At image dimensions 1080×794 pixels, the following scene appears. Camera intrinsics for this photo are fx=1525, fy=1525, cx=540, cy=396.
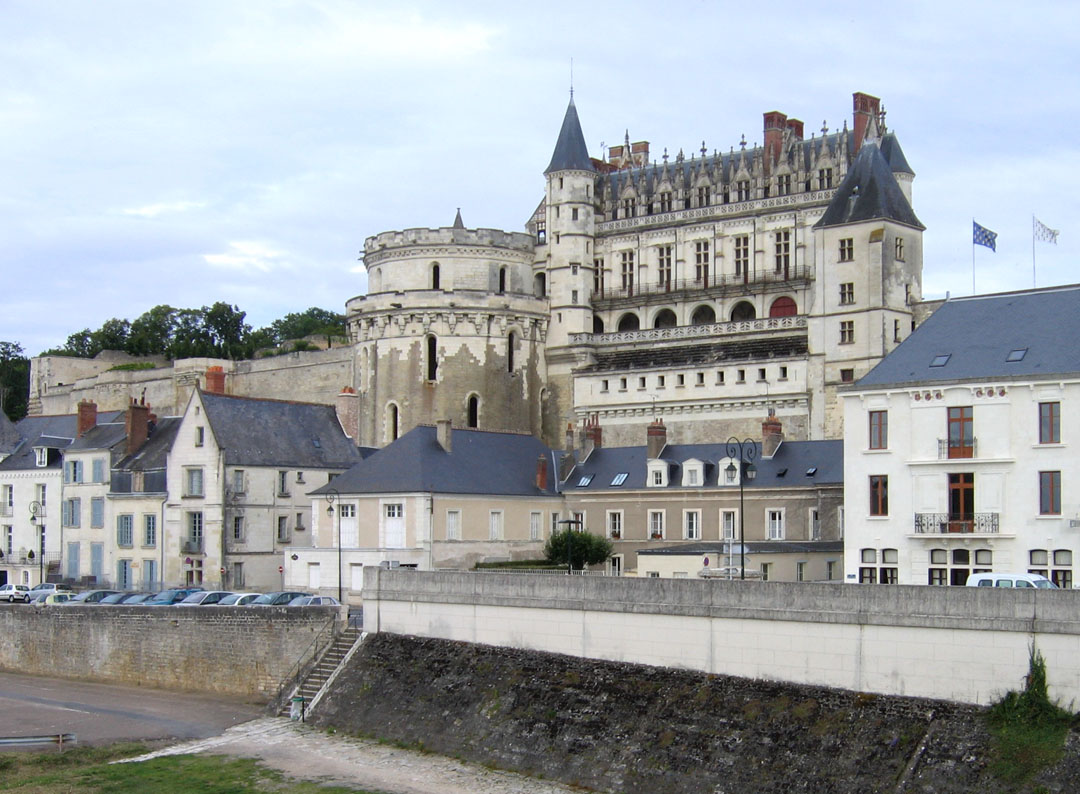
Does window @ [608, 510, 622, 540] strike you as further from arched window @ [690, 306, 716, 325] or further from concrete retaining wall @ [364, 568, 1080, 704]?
arched window @ [690, 306, 716, 325]

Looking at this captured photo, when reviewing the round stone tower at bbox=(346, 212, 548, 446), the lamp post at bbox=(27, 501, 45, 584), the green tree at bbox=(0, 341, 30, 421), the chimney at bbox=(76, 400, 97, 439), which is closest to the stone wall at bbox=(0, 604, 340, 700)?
the lamp post at bbox=(27, 501, 45, 584)

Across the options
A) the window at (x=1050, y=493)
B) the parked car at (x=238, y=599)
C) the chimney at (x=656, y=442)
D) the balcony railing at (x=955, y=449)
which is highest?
the chimney at (x=656, y=442)

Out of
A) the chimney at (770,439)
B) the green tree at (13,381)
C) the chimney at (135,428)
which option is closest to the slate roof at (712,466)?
the chimney at (770,439)

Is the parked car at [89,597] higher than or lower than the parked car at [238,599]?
lower

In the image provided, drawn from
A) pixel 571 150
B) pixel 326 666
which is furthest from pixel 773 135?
pixel 326 666

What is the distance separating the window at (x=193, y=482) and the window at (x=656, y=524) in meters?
15.0

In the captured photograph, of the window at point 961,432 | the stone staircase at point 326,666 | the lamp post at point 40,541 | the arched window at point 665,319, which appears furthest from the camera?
the arched window at point 665,319

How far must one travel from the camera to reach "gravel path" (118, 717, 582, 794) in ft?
90.3

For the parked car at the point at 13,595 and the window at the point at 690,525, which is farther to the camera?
the parked car at the point at 13,595

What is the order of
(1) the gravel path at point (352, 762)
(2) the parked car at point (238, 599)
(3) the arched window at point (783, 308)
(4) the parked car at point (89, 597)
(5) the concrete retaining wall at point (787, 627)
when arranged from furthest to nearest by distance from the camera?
(3) the arched window at point (783, 308) < (4) the parked car at point (89, 597) < (2) the parked car at point (238, 599) < (1) the gravel path at point (352, 762) < (5) the concrete retaining wall at point (787, 627)

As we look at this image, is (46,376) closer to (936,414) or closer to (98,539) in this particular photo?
(98,539)

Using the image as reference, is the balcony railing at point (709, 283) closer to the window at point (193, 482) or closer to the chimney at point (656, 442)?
the chimney at point (656, 442)

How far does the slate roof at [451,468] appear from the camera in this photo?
46.3 metres

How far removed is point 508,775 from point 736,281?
4477 centimetres
